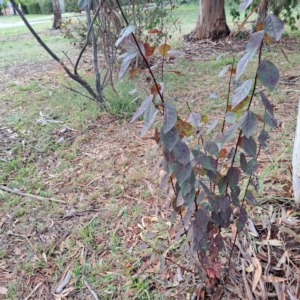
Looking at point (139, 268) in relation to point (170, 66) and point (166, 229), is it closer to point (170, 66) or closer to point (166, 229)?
point (166, 229)

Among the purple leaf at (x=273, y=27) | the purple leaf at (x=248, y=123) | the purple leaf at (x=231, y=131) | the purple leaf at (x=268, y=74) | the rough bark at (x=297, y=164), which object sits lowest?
the rough bark at (x=297, y=164)

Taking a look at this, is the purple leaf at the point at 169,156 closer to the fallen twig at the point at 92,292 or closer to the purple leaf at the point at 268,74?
the purple leaf at the point at 268,74

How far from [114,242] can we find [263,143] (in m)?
1.05

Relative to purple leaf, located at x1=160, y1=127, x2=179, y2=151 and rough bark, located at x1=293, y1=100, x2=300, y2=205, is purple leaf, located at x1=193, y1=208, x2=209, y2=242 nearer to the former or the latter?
purple leaf, located at x1=160, y1=127, x2=179, y2=151

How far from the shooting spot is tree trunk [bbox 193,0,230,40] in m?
5.99

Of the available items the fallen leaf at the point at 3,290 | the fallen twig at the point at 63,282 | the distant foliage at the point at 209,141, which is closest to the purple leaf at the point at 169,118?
the distant foliage at the point at 209,141

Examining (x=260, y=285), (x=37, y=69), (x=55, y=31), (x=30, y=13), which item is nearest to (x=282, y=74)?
(x=260, y=285)

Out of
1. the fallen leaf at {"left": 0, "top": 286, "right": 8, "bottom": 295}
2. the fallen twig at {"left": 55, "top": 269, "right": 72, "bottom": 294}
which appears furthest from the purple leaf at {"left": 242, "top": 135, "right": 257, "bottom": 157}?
the fallen leaf at {"left": 0, "top": 286, "right": 8, "bottom": 295}

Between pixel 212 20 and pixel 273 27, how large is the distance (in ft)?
19.7

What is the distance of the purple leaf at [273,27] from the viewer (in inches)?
24.1

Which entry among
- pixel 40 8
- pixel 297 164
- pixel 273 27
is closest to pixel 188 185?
pixel 273 27

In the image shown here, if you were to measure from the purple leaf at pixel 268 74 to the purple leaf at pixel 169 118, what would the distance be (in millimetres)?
222

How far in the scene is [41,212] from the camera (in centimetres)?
194

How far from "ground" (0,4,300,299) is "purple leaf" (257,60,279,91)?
0.31 meters
